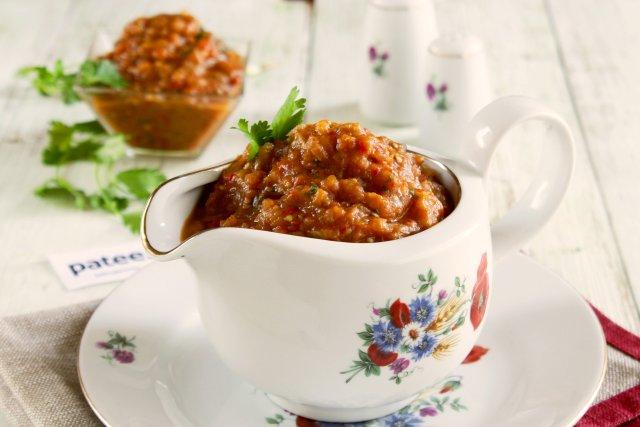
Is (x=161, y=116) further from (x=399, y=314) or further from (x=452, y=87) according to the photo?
(x=399, y=314)

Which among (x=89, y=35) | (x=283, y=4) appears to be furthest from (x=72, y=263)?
(x=283, y=4)

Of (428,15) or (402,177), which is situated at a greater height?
(402,177)

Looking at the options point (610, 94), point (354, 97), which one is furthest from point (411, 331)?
point (610, 94)

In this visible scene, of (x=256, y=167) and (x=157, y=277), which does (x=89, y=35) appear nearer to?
(x=157, y=277)

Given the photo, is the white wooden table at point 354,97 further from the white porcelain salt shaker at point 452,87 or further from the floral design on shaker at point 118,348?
the floral design on shaker at point 118,348

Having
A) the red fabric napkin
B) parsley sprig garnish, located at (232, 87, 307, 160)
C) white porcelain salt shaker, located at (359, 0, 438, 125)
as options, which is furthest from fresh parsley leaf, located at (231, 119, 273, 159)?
white porcelain salt shaker, located at (359, 0, 438, 125)

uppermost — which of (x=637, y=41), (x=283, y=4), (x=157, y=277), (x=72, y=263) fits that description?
(x=157, y=277)

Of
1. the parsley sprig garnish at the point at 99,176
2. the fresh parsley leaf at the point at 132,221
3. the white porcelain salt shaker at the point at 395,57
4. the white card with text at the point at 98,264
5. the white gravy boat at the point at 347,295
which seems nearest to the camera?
the white gravy boat at the point at 347,295

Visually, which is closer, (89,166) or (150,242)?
(150,242)

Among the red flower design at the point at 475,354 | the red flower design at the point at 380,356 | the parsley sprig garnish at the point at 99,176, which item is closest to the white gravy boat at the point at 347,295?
the red flower design at the point at 380,356
